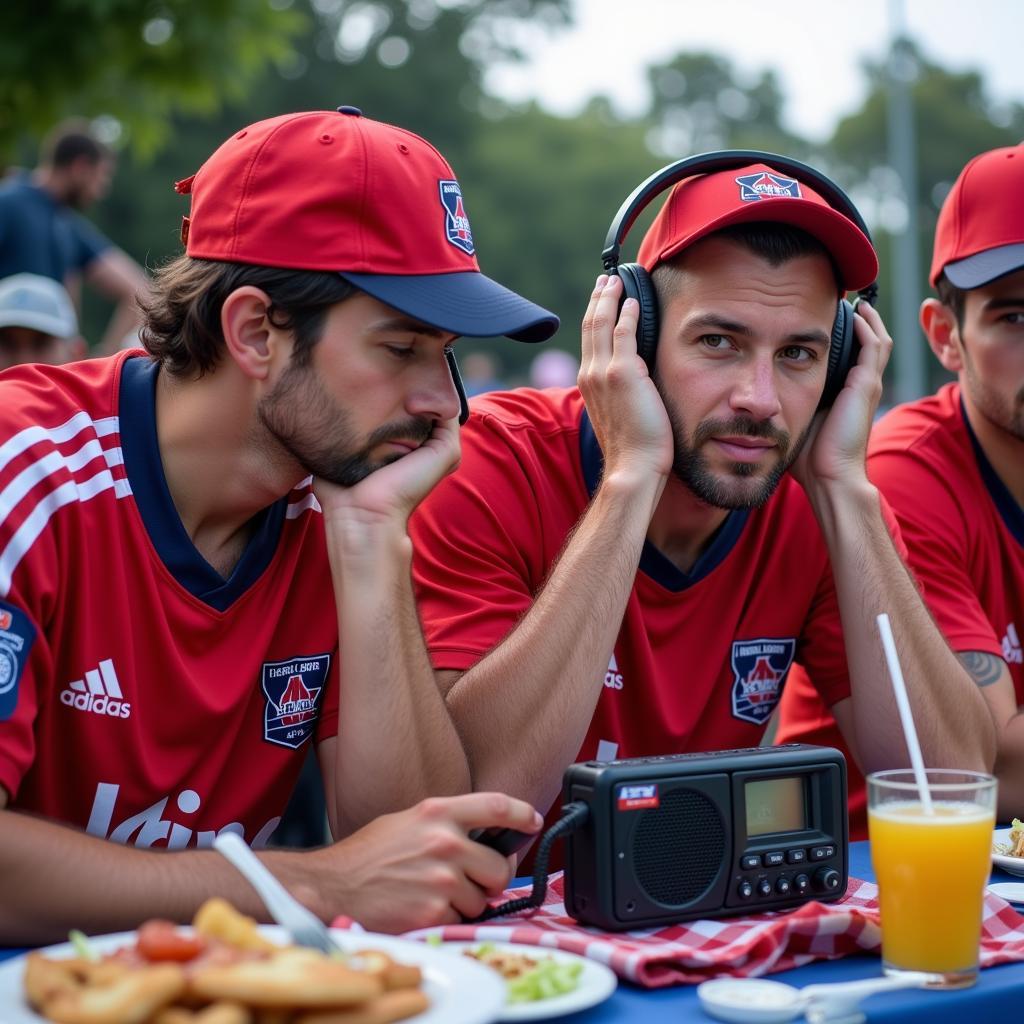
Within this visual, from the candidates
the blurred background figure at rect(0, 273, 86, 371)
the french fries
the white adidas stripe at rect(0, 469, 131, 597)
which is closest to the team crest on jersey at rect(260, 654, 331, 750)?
the white adidas stripe at rect(0, 469, 131, 597)

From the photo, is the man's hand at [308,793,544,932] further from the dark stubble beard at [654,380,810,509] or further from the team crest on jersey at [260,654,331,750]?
the dark stubble beard at [654,380,810,509]

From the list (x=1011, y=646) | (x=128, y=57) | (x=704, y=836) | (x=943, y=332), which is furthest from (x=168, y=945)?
(x=128, y=57)

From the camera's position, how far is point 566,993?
4.96 feet

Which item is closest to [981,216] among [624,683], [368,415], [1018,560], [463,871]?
[1018,560]

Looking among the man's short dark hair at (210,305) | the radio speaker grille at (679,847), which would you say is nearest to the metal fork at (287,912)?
the radio speaker grille at (679,847)

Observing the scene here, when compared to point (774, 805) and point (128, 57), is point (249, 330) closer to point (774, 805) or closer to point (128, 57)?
point (774, 805)

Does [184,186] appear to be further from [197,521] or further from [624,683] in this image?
[624,683]

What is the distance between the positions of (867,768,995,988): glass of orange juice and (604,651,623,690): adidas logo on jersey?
107 centimetres

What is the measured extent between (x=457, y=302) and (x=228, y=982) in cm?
140

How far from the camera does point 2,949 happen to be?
1.86 m

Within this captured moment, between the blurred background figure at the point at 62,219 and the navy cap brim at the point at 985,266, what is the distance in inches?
184

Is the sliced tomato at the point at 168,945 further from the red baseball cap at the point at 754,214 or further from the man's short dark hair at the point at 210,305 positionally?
the red baseball cap at the point at 754,214

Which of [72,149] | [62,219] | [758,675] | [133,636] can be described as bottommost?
[758,675]

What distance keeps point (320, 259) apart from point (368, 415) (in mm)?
280
